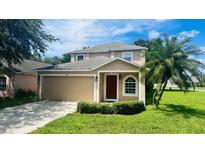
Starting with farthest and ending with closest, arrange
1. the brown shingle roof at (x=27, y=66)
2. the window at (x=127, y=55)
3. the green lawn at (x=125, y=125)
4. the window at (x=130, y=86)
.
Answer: the window at (x=127, y=55) → the brown shingle roof at (x=27, y=66) → the window at (x=130, y=86) → the green lawn at (x=125, y=125)

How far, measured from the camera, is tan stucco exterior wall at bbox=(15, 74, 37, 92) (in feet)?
50.9

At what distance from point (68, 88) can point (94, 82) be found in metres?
1.97

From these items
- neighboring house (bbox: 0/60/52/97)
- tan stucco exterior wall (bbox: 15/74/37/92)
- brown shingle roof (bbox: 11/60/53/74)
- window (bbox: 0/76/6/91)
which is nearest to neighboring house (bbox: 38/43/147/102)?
brown shingle roof (bbox: 11/60/53/74)

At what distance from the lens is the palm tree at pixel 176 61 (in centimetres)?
936

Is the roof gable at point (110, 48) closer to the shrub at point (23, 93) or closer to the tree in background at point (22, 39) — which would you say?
the tree in background at point (22, 39)

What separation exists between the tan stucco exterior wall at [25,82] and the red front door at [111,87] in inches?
270

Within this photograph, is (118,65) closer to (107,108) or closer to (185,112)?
(107,108)

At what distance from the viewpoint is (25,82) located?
16.2 metres

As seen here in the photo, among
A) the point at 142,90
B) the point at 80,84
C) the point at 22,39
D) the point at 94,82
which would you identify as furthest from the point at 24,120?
the point at 142,90

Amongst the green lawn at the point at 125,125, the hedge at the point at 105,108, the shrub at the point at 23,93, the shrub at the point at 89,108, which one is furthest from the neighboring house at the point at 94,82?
the green lawn at the point at 125,125

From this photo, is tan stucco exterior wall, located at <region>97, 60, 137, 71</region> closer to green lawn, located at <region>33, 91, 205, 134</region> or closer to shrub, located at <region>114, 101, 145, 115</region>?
shrub, located at <region>114, 101, 145, 115</region>
